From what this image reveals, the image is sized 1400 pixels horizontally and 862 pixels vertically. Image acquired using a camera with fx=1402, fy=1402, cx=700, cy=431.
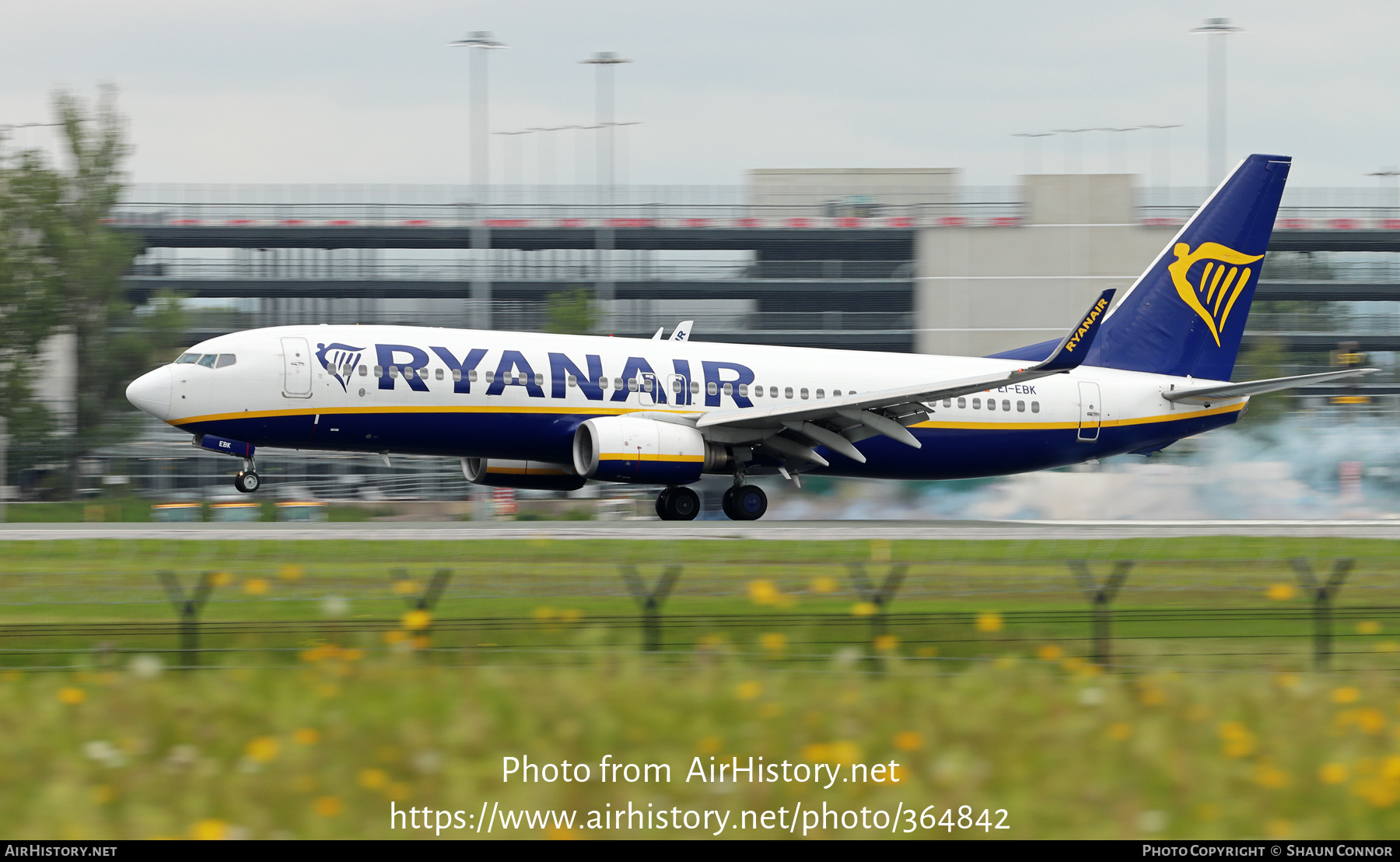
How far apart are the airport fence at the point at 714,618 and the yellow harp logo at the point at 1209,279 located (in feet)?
65.1

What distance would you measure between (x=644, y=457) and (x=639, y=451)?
0.17 metres

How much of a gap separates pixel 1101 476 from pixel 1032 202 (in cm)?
3483

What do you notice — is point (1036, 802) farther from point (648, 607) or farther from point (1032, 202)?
point (1032, 202)

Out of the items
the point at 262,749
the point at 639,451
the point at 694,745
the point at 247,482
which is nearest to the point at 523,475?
the point at 639,451

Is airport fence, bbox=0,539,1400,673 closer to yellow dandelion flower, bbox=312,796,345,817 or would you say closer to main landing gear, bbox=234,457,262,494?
yellow dandelion flower, bbox=312,796,345,817

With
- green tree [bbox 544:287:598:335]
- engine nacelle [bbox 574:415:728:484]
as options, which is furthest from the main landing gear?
green tree [bbox 544:287:598:335]

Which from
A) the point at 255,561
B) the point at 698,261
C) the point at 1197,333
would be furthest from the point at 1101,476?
the point at 698,261

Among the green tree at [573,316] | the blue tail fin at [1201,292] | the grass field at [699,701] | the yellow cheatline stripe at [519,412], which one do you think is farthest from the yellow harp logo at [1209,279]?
the green tree at [573,316]

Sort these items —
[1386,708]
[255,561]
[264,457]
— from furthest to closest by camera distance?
[264,457]
[255,561]
[1386,708]

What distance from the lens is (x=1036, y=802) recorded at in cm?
770

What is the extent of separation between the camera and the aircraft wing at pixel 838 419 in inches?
1099

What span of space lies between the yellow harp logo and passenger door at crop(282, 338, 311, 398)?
20510 millimetres

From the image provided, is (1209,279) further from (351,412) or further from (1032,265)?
(1032,265)

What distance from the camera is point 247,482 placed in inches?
1073
